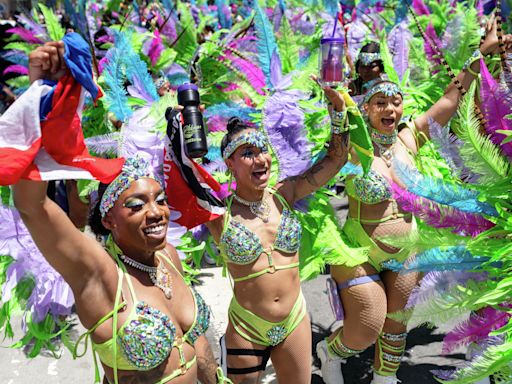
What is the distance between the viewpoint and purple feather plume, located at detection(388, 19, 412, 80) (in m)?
3.70

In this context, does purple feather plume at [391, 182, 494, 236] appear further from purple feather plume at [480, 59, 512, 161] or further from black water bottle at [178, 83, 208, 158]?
black water bottle at [178, 83, 208, 158]

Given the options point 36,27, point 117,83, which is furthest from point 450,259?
point 36,27

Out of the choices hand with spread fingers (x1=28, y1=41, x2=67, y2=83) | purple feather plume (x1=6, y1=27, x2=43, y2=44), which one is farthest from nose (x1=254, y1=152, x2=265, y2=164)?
purple feather plume (x1=6, y1=27, x2=43, y2=44)

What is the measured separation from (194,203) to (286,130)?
Answer: 739 mm

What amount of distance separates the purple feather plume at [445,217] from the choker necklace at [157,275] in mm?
938

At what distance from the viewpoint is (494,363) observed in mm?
1450

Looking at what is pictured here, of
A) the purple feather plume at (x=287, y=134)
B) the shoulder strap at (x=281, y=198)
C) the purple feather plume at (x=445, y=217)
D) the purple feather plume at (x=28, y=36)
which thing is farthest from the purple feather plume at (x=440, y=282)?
the purple feather plume at (x=28, y=36)

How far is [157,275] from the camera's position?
2.08 meters

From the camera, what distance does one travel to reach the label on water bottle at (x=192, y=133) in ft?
7.07

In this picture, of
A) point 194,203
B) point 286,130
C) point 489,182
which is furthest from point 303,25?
point 489,182

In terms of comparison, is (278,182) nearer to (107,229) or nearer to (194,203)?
(194,203)

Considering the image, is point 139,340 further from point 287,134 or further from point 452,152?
point 287,134

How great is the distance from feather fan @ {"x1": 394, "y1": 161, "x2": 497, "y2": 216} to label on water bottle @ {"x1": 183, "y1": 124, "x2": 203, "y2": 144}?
0.87 metres

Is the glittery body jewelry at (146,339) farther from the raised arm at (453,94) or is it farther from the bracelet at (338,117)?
the raised arm at (453,94)
